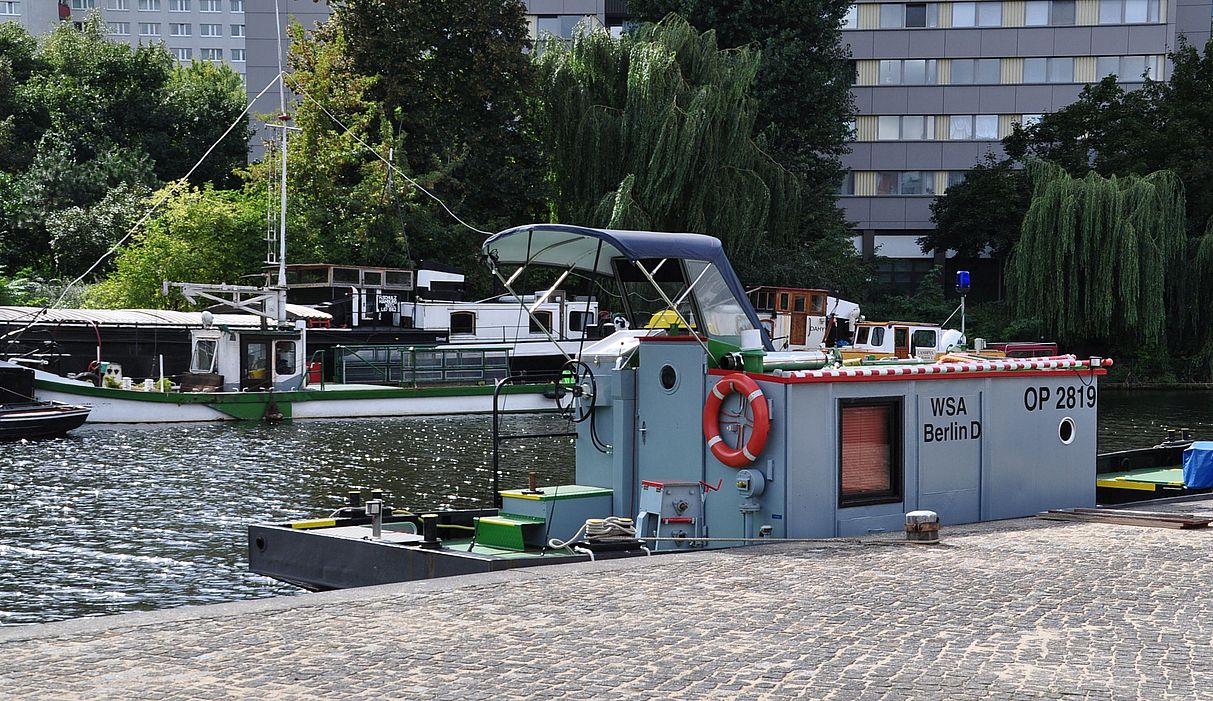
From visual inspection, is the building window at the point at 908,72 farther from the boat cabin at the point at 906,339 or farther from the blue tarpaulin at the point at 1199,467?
the blue tarpaulin at the point at 1199,467

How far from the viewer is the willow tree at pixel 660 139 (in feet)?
164

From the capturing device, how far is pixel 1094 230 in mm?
51875

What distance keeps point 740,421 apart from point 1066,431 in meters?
4.80

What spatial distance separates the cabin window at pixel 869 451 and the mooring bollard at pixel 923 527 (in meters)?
0.89

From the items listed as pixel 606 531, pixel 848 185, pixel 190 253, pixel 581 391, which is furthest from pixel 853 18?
pixel 606 531

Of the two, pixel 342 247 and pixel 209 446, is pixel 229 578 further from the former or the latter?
pixel 342 247

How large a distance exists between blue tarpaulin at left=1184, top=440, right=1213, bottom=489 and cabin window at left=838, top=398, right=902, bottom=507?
250 inches

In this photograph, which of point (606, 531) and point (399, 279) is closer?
point (606, 531)

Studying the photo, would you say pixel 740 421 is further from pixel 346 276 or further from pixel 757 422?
pixel 346 276

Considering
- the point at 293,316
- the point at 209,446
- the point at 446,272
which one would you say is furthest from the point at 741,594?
the point at 446,272

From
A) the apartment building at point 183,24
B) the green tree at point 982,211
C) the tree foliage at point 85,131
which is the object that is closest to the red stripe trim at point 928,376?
the green tree at point 982,211

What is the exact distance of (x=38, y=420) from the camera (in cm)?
3319

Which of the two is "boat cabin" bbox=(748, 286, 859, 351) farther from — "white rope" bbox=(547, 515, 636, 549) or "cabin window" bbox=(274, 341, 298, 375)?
"white rope" bbox=(547, 515, 636, 549)

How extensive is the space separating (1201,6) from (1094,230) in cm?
3061
